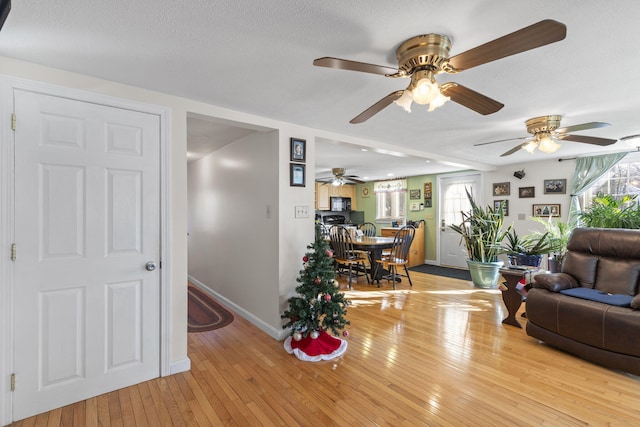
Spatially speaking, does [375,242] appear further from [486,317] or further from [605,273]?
[605,273]

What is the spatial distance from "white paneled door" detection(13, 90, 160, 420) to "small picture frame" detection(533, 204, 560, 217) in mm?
6023

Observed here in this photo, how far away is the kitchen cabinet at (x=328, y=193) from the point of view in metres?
7.81

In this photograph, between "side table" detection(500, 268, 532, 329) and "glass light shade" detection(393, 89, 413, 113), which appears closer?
"glass light shade" detection(393, 89, 413, 113)

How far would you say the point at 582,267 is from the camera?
309cm

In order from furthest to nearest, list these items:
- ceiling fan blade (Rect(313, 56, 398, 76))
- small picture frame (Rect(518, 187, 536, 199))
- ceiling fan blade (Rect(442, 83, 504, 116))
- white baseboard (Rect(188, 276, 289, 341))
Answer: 1. small picture frame (Rect(518, 187, 536, 199))
2. white baseboard (Rect(188, 276, 289, 341))
3. ceiling fan blade (Rect(442, 83, 504, 116))
4. ceiling fan blade (Rect(313, 56, 398, 76))

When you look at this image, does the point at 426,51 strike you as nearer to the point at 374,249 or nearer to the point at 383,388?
the point at 383,388

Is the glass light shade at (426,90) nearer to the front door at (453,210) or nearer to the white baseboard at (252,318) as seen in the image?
the white baseboard at (252,318)

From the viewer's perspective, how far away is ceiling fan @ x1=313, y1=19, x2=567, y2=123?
4.17 feet

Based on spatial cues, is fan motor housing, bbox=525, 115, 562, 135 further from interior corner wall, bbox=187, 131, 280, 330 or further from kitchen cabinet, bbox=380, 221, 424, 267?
kitchen cabinet, bbox=380, 221, 424, 267

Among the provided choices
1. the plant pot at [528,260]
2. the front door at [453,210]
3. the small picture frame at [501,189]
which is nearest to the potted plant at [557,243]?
the plant pot at [528,260]

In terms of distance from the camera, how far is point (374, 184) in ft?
27.4

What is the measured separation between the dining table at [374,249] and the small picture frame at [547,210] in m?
2.71

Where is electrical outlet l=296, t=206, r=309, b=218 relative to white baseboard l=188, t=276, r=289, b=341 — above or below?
above

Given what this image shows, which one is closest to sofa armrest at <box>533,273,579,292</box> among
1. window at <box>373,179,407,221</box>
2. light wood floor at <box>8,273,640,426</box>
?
light wood floor at <box>8,273,640,426</box>
